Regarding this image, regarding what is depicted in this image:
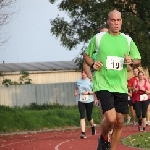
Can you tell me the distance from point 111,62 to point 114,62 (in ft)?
0.15

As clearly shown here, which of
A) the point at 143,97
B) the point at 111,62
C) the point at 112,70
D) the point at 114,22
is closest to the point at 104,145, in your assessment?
the point at 112,70

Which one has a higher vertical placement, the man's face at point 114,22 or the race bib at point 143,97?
the man's face at point 114,22

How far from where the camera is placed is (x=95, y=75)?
10.7 m

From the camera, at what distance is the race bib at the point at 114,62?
10.5 meters

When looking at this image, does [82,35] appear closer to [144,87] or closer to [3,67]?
[3,67]

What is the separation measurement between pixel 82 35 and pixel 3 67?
12.5 m

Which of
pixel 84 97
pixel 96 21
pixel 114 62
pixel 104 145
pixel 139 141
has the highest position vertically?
pixel 96 21

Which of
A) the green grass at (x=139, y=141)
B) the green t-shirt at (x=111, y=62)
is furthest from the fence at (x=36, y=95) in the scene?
the green t-shirt at (x=111, y=62)

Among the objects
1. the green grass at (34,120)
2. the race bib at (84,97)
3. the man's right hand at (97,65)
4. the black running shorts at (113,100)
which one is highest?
the man's right hand at (97,65)

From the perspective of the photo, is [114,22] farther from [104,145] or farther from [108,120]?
[104,145]

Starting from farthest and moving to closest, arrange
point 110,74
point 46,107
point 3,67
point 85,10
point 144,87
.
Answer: point 3,67, point 85,10, point 46,107, point 144,87, point 110,74

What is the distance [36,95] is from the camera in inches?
1636

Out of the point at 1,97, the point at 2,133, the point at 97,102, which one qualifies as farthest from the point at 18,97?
the point at 97,102

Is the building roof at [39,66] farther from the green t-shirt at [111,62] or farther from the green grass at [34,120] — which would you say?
the green t-shirt at [111,62]
